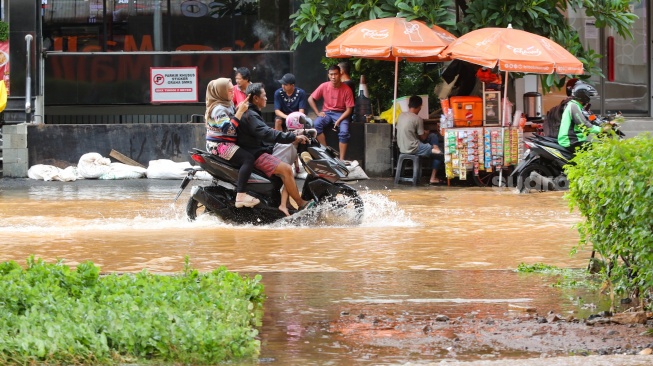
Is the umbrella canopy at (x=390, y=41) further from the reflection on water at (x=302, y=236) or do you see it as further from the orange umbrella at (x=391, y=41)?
the reflection on water at (x=302, y=236)

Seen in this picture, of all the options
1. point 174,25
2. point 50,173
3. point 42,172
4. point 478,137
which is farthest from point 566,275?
point 174,25

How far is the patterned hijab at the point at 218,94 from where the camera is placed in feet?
37.4

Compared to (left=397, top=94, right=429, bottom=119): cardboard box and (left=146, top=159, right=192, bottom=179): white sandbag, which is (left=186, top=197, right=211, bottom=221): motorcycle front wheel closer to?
(left=146, top=159, right=192, bottom=179): white sandbag

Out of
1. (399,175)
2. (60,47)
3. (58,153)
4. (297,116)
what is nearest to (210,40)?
(60,47)

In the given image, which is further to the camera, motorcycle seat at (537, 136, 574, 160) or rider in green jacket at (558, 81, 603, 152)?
motorcycle seat at (537, 136, 574, 160)

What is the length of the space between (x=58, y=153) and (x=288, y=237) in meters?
8.56

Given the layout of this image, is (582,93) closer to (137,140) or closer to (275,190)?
(275,190)

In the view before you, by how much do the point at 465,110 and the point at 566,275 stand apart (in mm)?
8935

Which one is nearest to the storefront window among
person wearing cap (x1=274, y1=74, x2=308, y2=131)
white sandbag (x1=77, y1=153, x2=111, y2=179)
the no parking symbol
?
the no parking symbol

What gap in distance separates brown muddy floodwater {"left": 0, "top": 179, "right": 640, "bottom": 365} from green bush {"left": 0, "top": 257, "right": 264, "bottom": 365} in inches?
11.4

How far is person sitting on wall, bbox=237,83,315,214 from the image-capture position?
37.4 feet

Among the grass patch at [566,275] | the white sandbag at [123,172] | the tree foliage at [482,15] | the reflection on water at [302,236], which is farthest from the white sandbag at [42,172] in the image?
the grass patch at [566,275]

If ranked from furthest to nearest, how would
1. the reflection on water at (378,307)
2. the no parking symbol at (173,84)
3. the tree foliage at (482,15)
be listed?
the no parking symbol at (173,84), the tree foliage at (482,15), the reflection on water at (378,307)

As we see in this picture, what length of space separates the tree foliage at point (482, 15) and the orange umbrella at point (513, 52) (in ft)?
2.77
